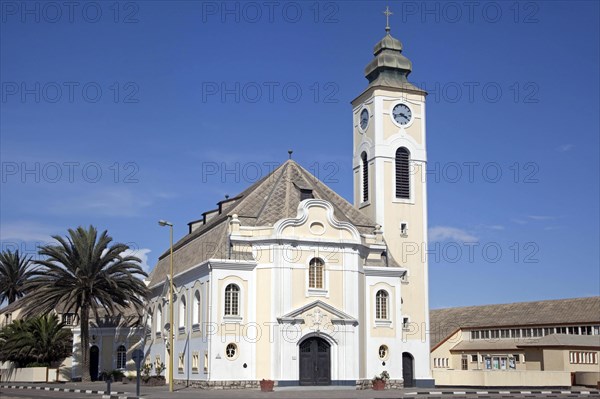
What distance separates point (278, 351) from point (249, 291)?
4080 millimetres

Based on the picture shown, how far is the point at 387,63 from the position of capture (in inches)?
2389

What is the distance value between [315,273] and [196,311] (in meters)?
8.08

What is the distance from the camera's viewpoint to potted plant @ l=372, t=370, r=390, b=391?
49719 millimetres

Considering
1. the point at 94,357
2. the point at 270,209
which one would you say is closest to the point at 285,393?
the point at 270,209

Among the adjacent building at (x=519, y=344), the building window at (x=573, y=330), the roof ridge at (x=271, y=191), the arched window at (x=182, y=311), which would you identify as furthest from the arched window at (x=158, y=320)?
the building window at (x=573, y=330)

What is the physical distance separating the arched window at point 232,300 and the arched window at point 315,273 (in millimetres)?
4470

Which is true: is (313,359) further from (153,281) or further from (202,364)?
(153,281)

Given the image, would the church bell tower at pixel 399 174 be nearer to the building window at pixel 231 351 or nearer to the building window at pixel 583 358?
the building window at pixel 231 351

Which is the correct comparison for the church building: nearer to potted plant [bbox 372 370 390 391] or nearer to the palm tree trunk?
potted plant [bbox 372 370 390 391]

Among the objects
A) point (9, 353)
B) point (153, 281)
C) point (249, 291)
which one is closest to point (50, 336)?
point (9, 353)

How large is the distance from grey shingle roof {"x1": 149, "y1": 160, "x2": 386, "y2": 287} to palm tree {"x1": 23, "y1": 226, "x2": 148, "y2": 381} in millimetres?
3996

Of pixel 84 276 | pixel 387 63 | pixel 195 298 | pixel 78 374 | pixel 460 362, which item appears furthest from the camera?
pixel 460 362

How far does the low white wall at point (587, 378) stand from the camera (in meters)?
57.4

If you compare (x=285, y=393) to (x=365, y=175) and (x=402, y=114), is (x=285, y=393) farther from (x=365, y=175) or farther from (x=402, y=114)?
(x=402, y=114)
